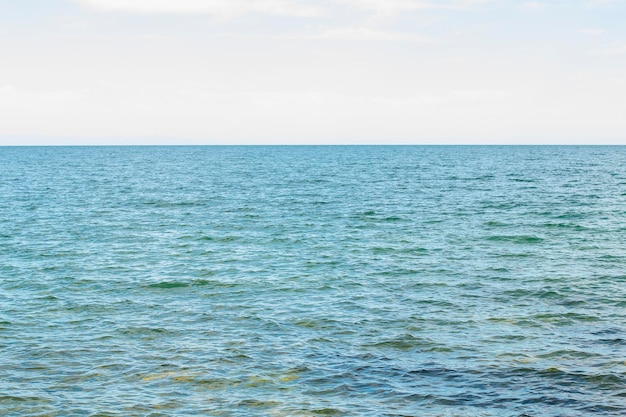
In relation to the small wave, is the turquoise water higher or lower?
lower

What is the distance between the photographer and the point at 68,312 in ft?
82.1

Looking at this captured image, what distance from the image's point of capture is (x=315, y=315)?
24516 mm

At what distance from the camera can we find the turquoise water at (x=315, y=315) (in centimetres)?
1686

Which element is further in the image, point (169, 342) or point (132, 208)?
point (132, 208)

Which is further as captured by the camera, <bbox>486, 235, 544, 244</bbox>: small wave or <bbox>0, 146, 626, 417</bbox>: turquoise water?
<bbox>486, 235, 544, 244</bbox>: small wave

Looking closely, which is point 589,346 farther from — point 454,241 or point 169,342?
point 454,241

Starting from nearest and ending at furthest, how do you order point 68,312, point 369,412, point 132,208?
point 369,412 → point 68,312 → point 132,208

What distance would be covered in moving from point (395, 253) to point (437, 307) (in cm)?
1160

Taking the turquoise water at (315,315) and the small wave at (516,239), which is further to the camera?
the small wave at (516,239)

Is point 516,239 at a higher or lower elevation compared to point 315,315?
higher

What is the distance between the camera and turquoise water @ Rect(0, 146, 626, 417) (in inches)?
664

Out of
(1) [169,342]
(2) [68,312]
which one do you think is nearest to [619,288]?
(1) [169,342]

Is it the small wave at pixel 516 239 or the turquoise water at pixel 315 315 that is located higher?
the small wave at pixel 516 239

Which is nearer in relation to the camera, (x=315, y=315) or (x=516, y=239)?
(x=315, y=315)
